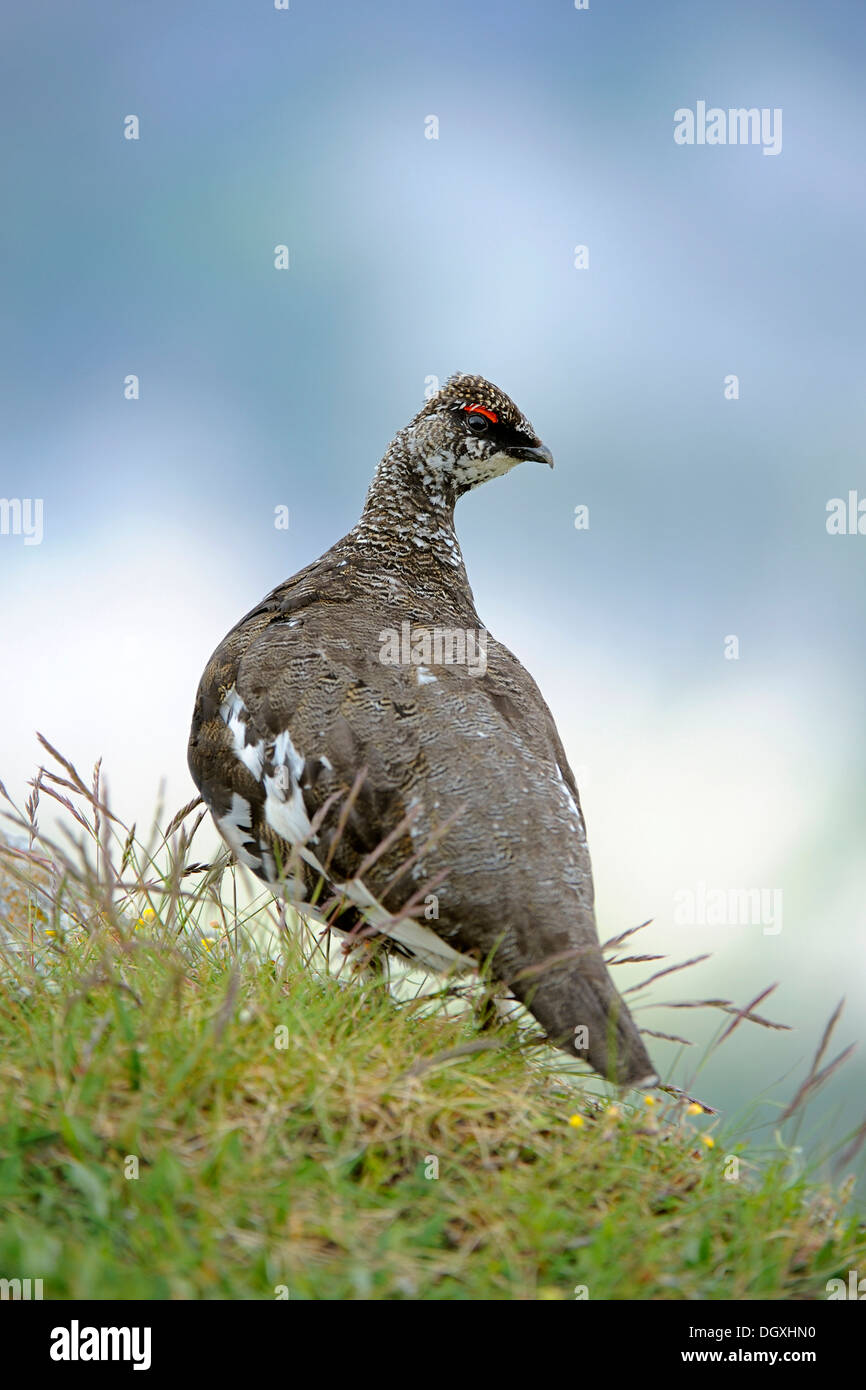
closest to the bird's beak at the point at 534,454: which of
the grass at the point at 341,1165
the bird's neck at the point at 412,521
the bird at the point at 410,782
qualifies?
the bird's neck at the point at 412,521

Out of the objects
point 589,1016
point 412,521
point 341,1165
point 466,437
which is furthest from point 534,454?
point 341,1165

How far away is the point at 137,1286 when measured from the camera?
2596 millimetres

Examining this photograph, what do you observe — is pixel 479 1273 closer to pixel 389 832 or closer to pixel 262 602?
pixel 389 832

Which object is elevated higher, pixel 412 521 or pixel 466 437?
pixel 466 437

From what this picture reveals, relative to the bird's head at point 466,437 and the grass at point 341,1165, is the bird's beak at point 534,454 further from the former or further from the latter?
the grass at point 341,1165

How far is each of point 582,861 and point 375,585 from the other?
2.16m

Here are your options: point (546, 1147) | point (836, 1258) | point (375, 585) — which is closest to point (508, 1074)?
point (546, 1147)

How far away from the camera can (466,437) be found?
20.6 ft

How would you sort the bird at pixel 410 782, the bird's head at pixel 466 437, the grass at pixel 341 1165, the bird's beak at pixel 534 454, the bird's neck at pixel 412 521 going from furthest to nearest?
the bird's beak at pixel 534 454 < the bird's head at pixel 466 437 < the bird's neck at pixel 412 521 < the bird at pixel 410 782 < the grass at pixel 341 1165

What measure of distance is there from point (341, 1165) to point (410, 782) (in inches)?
61.7

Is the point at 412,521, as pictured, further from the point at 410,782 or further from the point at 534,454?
the point at 410,782

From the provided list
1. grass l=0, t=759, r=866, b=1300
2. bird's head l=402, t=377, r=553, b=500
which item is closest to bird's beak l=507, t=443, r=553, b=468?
bird's head l=402, t=377, r=553, b=500

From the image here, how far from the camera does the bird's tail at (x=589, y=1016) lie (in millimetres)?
3735

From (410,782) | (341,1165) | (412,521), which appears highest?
(412,521)
